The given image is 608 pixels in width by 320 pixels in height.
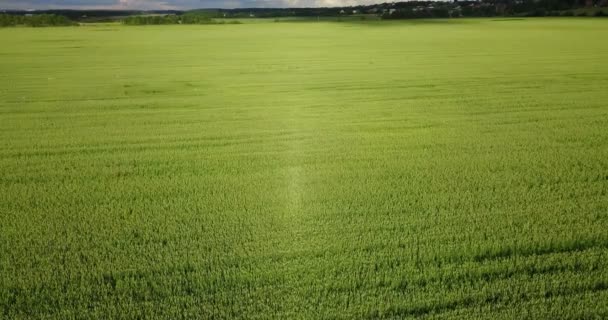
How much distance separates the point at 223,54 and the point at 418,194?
87.0 ft

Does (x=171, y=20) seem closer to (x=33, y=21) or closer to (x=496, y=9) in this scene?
(x=33, y=21)

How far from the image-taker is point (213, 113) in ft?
41.7

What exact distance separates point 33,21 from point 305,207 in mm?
85118

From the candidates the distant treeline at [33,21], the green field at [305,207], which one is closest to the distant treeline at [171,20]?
the distant treeline at [33,21]

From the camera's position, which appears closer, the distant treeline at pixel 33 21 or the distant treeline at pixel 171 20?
the distant treeline at pixel 33 21

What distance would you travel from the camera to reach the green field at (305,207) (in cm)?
437

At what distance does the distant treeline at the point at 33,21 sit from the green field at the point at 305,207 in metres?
73.2

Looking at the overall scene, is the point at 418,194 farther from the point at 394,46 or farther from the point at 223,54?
the point at 394,46

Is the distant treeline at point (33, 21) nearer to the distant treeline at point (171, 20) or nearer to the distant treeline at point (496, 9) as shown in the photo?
the distant treeline at point (171, 20)

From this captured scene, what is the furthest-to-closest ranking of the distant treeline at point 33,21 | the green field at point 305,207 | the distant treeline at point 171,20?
the distant treeline at point 171,20, the distant treeline at point 33,21, the green field at point 305,207

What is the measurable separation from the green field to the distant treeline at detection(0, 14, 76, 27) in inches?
2882

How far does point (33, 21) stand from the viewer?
259 feet

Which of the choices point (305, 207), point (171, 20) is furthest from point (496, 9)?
point (305, 207)

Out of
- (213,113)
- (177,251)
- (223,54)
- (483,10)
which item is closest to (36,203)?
(177,251)
